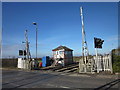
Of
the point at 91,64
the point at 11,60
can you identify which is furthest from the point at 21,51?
the point at 91,64

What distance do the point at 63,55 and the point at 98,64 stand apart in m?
12.2

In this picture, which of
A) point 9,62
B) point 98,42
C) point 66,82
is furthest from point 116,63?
point 9,62

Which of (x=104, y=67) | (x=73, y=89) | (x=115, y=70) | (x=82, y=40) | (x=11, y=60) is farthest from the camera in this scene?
(x=11, y=60)

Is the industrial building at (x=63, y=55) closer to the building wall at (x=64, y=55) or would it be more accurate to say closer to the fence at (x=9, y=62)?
the building wall at (x=64, y=55)

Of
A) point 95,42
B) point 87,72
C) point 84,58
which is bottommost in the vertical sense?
point 87,72

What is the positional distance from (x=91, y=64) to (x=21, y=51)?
14.7 meters

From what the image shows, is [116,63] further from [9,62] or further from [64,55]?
[9,62]

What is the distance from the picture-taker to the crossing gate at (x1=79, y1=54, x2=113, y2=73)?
17.0 m

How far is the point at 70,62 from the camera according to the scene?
30.7 metres

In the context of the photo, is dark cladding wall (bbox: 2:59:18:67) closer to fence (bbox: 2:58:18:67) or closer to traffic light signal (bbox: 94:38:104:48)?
fence (bbox: 2:58:18:67)

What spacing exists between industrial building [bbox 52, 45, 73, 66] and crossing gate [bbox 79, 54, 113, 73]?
1016 centimetres

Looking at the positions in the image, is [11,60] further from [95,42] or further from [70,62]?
[95,42]

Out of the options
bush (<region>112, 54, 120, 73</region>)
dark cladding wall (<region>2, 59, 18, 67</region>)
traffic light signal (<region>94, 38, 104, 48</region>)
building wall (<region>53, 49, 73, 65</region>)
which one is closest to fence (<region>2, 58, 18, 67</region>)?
dark cladding wall (<region>2, 59, 18, 67</region>)

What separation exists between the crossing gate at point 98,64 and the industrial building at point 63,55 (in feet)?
33.3
